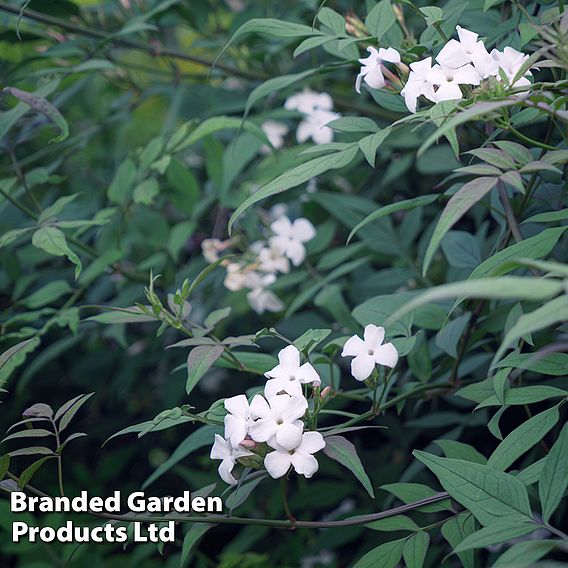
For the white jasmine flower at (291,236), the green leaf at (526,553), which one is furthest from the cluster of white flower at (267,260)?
the green leaf at (526,553)

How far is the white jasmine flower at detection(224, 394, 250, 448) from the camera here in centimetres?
78

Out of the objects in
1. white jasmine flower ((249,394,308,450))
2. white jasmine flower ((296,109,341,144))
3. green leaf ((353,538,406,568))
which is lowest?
green leaf ((353,538,406,568))

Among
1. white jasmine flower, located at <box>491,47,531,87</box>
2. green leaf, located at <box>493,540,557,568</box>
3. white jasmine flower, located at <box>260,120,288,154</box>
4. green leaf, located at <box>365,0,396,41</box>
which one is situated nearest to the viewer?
green leaf, located at <box>493,540,557,568</box>

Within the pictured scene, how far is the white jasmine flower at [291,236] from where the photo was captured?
140cm

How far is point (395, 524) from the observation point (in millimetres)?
833

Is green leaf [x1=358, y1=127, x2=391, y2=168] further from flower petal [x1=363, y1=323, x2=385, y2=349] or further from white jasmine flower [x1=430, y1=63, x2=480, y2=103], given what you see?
flower petal [x1=363, y1=323, x2=385, y2=349]

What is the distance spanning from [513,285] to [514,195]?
63 cm

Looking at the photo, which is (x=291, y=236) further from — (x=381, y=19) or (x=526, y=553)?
(x=526, y=553)

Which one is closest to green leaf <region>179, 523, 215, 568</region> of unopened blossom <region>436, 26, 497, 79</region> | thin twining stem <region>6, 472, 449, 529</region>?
thin twining stem <region>6, 472, 449, 529</region>

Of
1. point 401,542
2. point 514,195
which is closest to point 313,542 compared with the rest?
point 401,542

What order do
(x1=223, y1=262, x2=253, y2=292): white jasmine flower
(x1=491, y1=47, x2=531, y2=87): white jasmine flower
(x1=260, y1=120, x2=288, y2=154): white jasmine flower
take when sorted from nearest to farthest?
1. (x1=491, y1=47, x2=531, y2=87): white jasmine flower
2. (x1=223, y1=262, x2=253, y2=292): white jasmine flower
3. (x1=260, y1=120, x2=288, y2=154): white jasmine flower

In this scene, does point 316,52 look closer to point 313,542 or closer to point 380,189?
point 380,189

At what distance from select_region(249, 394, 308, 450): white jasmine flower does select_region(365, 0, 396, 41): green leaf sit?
1.60ft

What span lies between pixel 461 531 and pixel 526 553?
0.60ft
